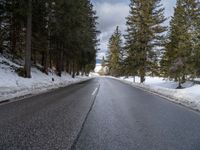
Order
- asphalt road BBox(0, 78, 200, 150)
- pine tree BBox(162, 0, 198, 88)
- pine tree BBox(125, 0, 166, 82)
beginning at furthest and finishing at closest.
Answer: pine tree BBox(125, 0, 166, 82) → pine tree BBox(162, 0, 198, 88) → asphalt road BBox(0, 78, 200, 150)

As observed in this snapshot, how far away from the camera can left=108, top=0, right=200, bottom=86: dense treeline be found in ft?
86.0

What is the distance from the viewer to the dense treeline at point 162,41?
26.2m

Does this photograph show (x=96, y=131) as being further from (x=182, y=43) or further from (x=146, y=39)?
(x=146, y=39)

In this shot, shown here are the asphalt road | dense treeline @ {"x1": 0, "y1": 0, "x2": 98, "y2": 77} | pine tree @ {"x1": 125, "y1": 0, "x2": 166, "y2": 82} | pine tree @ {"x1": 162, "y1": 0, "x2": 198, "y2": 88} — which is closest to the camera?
the asphalt road

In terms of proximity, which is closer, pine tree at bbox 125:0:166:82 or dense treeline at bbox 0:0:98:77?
dense treeline at bbox 0:0:98:77

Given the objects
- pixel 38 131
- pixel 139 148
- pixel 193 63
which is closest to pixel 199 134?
pixel 139 148

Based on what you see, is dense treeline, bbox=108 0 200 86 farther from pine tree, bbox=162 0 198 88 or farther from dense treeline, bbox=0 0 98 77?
dense treeline, bbox=0 0 98 77

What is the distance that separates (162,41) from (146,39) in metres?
2.17

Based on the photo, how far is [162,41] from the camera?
102ft

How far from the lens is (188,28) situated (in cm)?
2731

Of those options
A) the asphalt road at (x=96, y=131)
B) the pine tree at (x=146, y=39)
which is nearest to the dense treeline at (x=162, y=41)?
the pine tree at (x=146, y=39)

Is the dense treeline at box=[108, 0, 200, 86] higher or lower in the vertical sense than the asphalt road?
higher

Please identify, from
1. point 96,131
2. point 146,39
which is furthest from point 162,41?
point 96,131

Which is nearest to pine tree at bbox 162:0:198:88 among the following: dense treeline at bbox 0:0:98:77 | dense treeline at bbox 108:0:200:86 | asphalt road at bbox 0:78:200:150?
dense treeline at bbox 108:0:200:86
